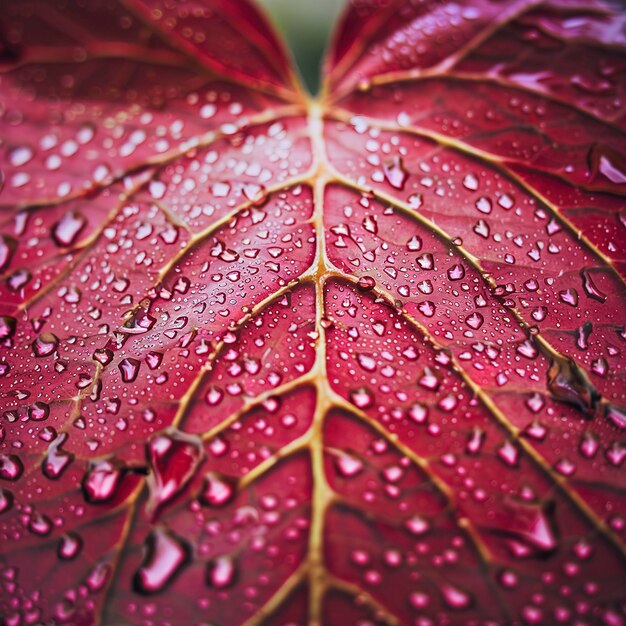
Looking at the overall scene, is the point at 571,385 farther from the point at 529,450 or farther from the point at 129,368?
the point at 129,368

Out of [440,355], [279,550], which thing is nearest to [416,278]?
[440,355]

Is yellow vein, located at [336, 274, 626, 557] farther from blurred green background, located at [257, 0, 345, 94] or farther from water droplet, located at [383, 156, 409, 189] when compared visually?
blurred green background, located at [257, 0, 345, 94]

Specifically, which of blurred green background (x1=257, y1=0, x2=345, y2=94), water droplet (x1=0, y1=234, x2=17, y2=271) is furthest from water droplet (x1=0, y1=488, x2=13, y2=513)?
blurred green background (x1=257, y1=0, x2=345, y2=94)

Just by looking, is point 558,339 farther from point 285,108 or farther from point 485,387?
point 285,108

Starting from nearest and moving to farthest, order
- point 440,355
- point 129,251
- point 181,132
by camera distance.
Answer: point 440,355, point 129,251, point 181,132

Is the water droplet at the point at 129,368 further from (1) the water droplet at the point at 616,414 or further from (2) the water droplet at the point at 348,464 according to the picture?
(1) the water droplet at the point at 616,414

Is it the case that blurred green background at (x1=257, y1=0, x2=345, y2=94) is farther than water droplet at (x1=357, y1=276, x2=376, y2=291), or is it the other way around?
blurred green background at (x1=257, y1=0, x2=345, y2=94)

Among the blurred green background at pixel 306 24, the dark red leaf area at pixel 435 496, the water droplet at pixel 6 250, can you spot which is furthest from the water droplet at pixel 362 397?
the blurred green background at pixel 306 24
